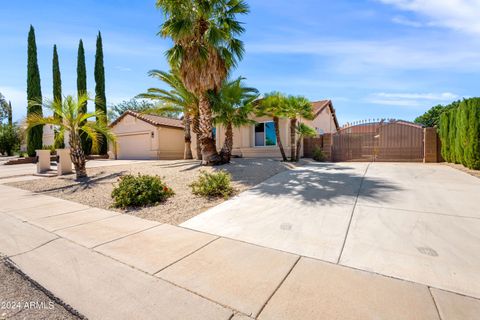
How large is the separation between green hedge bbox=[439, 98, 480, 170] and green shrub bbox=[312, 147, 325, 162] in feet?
20.7

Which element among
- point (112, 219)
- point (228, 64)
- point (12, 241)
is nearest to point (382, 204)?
point (112, 219)

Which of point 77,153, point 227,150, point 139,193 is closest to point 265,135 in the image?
point 227,150

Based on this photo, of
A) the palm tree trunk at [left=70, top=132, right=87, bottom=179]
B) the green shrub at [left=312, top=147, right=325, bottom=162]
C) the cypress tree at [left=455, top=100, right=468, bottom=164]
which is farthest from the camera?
the green shrub at [left=312, top=147, right=325, bottom=162]

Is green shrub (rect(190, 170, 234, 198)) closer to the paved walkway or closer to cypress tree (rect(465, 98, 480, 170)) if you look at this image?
the paved walkway

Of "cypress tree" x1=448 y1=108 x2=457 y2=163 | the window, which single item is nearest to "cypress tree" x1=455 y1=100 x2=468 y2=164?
"cypress tree" x1=448 y1=108 x2=457 y2=163

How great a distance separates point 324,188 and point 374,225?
2.80m

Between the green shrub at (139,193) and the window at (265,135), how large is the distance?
10.7 metres

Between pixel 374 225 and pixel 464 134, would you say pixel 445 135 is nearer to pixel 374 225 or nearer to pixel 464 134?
pixel 464 134

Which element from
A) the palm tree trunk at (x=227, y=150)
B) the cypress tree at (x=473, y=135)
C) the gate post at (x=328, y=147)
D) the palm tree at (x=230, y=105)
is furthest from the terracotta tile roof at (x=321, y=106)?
the cypress tree at (x=473, y=135)

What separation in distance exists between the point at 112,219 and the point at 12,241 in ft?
5.34

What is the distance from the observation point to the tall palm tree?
1023 centimetres

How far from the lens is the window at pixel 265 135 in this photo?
16.6m

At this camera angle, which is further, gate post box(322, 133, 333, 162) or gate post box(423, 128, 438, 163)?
gate post box(322, 133, 333, 162)

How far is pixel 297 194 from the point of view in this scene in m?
6.61
